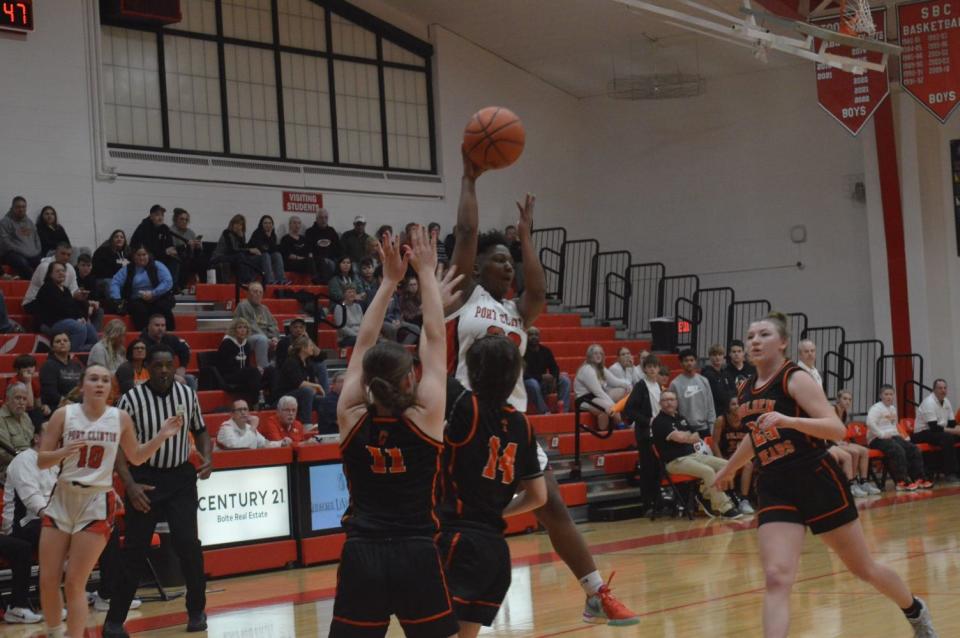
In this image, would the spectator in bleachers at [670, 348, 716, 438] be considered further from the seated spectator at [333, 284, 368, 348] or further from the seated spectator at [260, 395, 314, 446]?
→ the seated spectator at [260, 395, 314, 446]

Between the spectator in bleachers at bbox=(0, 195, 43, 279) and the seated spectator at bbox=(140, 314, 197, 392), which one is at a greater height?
the spectator in bleachers at bbox=(0, 195, 43, 279)

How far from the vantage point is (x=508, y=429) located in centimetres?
448

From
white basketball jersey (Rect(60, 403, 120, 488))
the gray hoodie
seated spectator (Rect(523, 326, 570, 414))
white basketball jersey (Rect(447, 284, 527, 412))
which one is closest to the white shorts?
white basketball jersey (Rect(60, 403, 120, 488))

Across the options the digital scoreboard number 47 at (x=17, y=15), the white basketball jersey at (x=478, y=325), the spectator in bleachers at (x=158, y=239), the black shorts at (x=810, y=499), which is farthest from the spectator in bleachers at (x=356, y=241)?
the black shorts at (x=810, y=499)

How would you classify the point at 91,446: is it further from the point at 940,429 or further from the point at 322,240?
the point at 940,429

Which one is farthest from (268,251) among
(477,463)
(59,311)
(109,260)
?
(477,463)

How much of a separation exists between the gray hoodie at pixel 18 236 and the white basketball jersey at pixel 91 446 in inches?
323

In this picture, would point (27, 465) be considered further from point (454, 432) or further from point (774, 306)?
point (774, 306)

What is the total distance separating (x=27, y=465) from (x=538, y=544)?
472cm

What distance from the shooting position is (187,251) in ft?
52.6

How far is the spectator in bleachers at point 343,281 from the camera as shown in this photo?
16000 mm

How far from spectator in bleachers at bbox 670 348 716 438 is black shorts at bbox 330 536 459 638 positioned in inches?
430

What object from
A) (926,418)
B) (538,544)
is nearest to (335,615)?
(538,544)

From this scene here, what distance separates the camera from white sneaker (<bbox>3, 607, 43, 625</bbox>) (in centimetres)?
847
